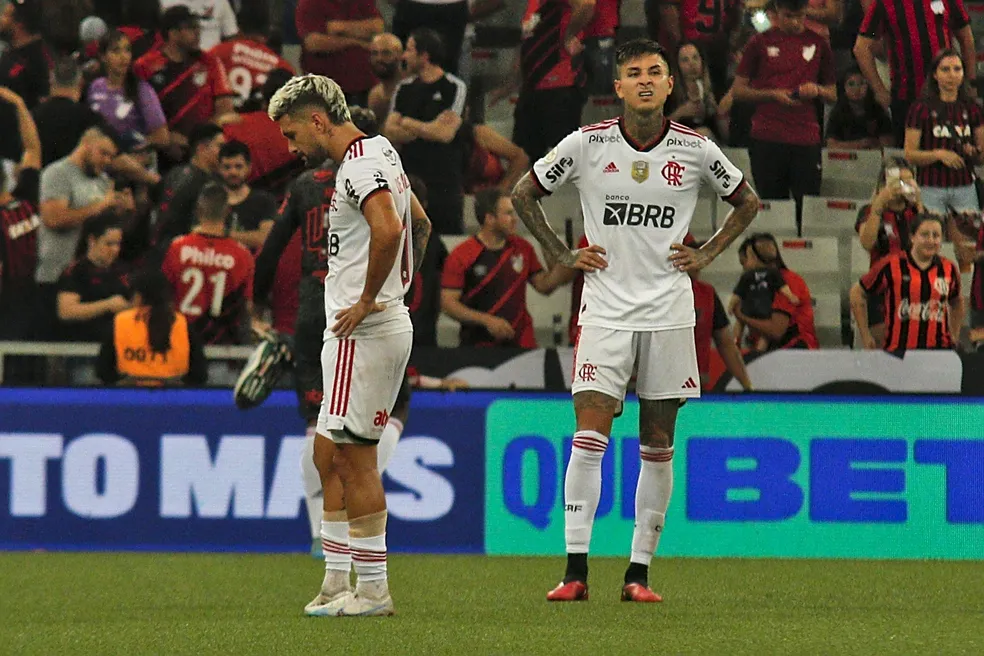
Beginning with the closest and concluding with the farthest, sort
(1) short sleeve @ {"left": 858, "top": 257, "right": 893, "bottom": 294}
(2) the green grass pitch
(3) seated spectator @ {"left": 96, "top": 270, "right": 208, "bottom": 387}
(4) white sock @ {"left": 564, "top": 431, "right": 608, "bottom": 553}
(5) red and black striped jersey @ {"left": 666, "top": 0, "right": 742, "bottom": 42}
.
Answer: (2) the green grass pitch → (4) white sock @ {"left": 564, "top": 431, "right": 608, "bottom": 553} → (3) seated spectator @ {"left": 96, "top": 270, "right": 208, "bottom": 387} → (1) short sleeve @ {"left": 858, "top": 257, "right": 893, "bottom": 294} → (5) red and black striped jersey @ {"left": 666, "top": 0, "right": 742, "bottom": 42}

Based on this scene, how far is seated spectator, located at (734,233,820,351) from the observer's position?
11.0 metres

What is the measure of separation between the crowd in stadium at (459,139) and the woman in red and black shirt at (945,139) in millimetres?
20

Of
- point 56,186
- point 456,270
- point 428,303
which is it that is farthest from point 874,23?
point 56,186

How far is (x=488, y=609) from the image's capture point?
6711 millimetres

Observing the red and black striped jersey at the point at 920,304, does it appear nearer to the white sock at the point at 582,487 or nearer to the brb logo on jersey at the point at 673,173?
the brb logo on jersey at the point at 673,173

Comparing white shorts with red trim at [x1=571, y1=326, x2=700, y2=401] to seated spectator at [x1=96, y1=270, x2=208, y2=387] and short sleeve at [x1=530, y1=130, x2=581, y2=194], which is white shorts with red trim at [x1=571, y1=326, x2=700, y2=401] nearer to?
short sleeve at [x1=530, y1=130, x2=581, y2=194]

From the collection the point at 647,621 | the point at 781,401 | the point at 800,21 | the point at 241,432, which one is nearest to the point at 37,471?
the point at 241,432

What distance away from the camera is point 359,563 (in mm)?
6328

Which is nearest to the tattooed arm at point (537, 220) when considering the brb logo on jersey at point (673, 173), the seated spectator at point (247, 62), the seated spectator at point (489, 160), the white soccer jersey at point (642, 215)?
the white soccer jersey at point (642, 215)

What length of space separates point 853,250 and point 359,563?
6.37 m

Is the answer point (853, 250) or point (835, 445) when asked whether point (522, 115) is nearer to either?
point (853, 250)

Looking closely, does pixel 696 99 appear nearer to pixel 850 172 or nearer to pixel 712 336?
pixel 850 172

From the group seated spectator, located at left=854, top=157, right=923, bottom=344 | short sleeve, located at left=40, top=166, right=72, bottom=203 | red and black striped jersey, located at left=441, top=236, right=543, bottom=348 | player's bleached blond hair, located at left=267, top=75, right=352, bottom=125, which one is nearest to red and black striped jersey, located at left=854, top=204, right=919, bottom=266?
seated spectator, located at left=854, top=157, right=923, bottom=344

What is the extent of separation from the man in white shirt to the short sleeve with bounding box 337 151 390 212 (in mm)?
7379
